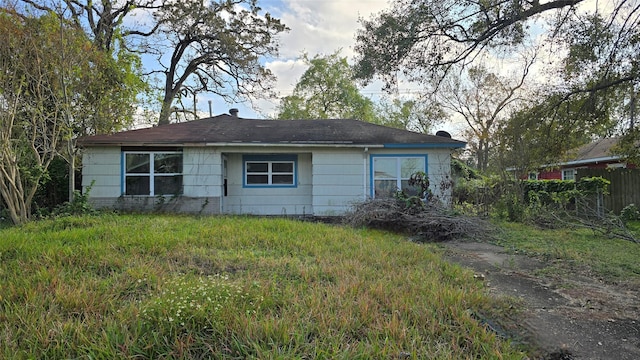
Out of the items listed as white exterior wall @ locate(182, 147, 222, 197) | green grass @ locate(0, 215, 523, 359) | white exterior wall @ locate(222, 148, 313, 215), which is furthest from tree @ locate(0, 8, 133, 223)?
white exterior wall @ locate(222, 148, 313, 215)

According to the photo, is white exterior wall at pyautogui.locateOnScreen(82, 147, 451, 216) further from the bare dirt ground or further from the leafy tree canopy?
the leafy tree canopy

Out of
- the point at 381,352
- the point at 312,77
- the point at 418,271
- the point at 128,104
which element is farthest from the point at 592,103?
the point at 312,77

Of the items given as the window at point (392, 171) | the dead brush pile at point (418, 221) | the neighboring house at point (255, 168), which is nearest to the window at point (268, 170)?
the neighboring house at point (255, 168)

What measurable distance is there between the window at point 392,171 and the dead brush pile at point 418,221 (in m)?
2.10

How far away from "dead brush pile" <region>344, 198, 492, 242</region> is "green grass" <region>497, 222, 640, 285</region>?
0.65 metres

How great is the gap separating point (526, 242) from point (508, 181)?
3842mm

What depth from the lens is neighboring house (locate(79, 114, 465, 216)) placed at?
1034 cm

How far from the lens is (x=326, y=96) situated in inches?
1244

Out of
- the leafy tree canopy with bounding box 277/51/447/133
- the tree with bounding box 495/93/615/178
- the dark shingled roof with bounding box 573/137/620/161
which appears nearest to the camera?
the tree with bounding box 495/93/615/178

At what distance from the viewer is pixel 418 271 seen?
4266mm

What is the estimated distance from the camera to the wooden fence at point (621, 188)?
11.4 meters

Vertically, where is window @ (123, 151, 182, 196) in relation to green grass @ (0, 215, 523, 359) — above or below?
above

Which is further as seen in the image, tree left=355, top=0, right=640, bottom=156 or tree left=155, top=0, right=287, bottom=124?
tree left=155, top=0, right=287, bottom=124

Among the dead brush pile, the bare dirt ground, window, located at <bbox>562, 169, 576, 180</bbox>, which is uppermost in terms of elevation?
window, located at <bbox>562, 169, 576, 180</bbox>
